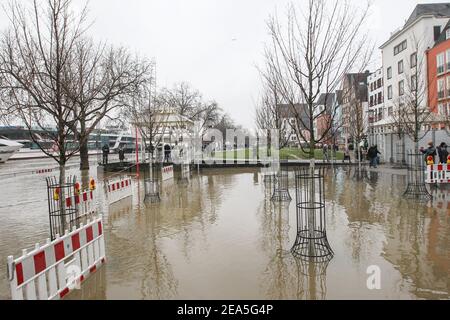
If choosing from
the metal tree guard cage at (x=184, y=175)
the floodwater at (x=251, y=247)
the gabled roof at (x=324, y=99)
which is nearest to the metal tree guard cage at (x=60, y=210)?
the floodwater at (x=251, y=247)

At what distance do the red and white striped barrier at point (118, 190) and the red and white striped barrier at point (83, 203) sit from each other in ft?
2.56

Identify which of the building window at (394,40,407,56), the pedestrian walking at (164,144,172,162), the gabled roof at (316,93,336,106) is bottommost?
the pedestrian walking at (164,144,172,162)

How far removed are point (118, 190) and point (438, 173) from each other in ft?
40.0

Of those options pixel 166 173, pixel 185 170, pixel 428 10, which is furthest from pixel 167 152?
pixel 428 10

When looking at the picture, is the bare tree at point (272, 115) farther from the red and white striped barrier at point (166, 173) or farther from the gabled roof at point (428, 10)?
the gabled roof at point (428, 10)

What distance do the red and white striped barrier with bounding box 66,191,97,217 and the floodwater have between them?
59 centimetres

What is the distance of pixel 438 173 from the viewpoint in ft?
43.2

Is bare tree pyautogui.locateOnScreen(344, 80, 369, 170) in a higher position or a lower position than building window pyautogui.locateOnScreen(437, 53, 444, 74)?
lower

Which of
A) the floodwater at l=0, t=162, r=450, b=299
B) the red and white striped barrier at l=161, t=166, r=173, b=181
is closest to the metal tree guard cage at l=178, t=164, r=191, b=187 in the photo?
the red and white striped barrier at l=161, t=166, r=173, b=181

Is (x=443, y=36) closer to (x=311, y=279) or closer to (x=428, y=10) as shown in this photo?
(x=428, y=10)

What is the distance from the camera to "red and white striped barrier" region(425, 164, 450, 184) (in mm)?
13156

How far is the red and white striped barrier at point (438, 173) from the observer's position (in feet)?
43.2

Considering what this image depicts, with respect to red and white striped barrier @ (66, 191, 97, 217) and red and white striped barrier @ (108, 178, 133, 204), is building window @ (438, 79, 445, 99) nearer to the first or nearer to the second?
red and white striped barrier @ (108, 178, 133, 204)

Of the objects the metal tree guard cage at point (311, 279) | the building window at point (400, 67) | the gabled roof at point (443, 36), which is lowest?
the metal tree guard cage at point (311, 279)
